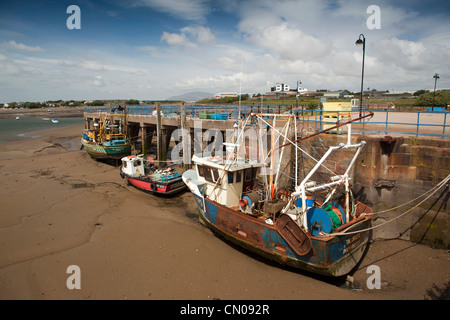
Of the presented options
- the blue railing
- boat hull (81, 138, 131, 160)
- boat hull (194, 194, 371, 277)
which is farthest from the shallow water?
boat hull (194, 194, 371, 277)

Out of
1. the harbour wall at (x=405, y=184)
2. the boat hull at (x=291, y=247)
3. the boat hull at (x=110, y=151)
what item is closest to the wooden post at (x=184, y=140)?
the boat hull at (x=110, y=151)

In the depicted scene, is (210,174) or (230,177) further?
(210,174)

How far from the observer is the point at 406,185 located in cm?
1041

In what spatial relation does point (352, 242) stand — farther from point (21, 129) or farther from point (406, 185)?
point (21, 129)

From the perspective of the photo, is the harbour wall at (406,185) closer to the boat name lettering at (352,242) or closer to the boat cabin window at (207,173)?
the boat name lettering at (352,242)

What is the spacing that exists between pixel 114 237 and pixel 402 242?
38.4 ft

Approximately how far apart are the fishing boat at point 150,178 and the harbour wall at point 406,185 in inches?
393

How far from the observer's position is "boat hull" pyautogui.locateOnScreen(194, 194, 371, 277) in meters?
7.82

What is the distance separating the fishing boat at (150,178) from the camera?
16062 mm

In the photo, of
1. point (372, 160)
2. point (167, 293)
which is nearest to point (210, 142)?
point (372, 160)

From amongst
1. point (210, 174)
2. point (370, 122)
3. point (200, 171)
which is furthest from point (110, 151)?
point (370, 122)

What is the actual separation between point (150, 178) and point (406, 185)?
1368 cm

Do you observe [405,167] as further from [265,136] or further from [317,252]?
[265,136]
